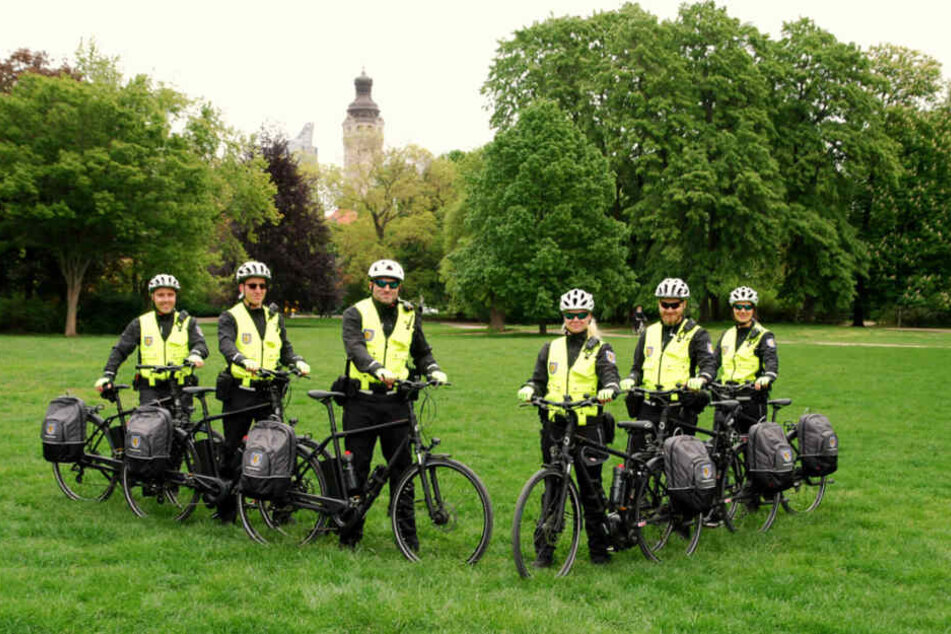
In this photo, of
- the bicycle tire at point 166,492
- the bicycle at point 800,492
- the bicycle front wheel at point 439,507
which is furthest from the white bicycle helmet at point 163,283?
the bicycle at point 800,492

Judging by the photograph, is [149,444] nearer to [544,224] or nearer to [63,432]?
[63,432]

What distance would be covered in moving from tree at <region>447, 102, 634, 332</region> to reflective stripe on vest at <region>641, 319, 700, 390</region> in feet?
96.6

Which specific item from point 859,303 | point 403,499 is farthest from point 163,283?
point 859,303

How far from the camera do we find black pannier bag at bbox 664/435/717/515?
563 cm

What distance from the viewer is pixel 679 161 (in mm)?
38844

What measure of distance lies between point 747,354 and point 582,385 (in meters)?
2.74

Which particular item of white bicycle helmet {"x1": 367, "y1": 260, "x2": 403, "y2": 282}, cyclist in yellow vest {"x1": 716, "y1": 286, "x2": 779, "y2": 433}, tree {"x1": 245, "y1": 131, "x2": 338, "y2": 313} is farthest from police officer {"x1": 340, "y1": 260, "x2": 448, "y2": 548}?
tree {"x1": 245, "y1": 131, "x2": 338, "y2": 313}

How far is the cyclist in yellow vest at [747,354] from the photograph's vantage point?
25.5ft

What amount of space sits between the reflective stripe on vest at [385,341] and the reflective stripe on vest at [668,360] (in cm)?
228

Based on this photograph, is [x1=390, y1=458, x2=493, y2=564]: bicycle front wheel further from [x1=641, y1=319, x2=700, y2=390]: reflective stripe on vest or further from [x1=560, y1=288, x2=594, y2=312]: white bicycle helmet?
[x1=641, y1=319, x2=700, y2=390]: reflective stripe on vest

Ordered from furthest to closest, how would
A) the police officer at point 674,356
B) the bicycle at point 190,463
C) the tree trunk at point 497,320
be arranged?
1. the tree trunk at point 497,320
2. the police officer at point 674,356
3. the bicycle at point 190,463

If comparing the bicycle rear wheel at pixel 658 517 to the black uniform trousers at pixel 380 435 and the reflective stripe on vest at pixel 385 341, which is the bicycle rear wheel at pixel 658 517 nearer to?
the black uniform trousers at pixel 380 435

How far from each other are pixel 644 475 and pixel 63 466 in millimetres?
5851

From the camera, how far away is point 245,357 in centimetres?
652
